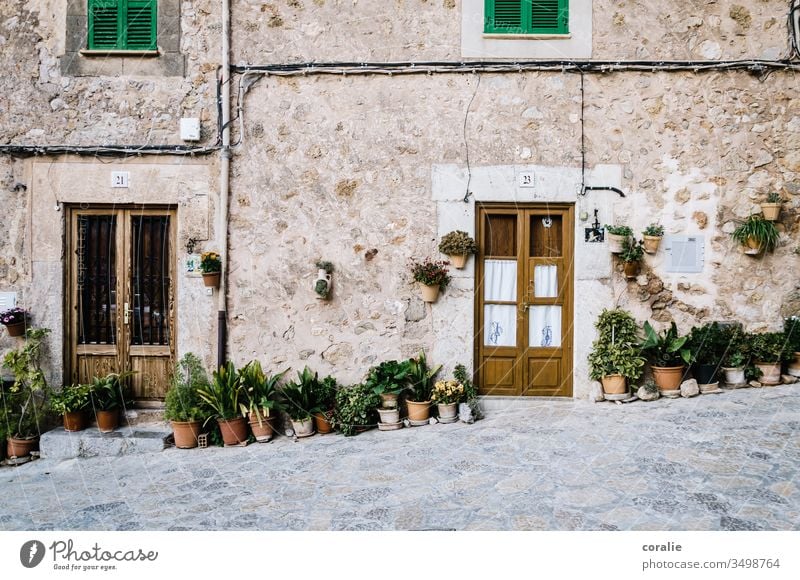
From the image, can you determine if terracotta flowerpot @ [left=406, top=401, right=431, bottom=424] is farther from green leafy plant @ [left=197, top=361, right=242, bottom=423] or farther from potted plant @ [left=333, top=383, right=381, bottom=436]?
green leafy plant @ [left=197, top=361, right=242, bottom=423]

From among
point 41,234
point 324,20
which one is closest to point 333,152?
point 324,20

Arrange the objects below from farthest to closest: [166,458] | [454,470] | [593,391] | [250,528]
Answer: [593,391] < [166,458] < [454,470] < [250,528]

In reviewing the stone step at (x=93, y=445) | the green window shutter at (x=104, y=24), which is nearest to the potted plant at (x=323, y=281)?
the stone step at (x=93, y=445)

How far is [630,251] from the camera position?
5215 millimetres

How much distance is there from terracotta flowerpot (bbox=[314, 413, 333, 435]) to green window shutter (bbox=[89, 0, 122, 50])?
4157 millimetres

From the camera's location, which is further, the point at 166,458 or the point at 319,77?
the point at 319,77

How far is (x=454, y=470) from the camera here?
406 cm

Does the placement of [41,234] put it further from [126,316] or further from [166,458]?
[166,458]

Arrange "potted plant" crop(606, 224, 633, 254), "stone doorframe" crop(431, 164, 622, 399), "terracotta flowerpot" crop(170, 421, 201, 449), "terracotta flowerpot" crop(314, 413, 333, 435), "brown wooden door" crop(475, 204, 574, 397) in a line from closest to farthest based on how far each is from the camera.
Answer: "terracotta flowerpot" crop(170, 421, 201, 449)
"terracotta flowerpot" crop(314, 413, 333, 435)
"potted plant" crop(606, 224, 633, 254)
"stone doorframe" crop(431, 164, 622, 399)
"brown wooden door" crop(475, 204, 574, 397)

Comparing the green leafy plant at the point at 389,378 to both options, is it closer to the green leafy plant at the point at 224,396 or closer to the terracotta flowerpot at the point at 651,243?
the green leafy plant at the point at 224,396

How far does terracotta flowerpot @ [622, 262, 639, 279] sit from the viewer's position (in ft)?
17.1

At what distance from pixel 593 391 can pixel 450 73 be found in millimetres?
3401

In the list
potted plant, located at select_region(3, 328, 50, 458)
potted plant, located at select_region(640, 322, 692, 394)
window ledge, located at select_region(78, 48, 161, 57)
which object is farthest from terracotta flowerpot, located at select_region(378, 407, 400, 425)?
window ledge, located at select_region(78, 48, 161, 57)

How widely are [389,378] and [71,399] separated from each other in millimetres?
2998
